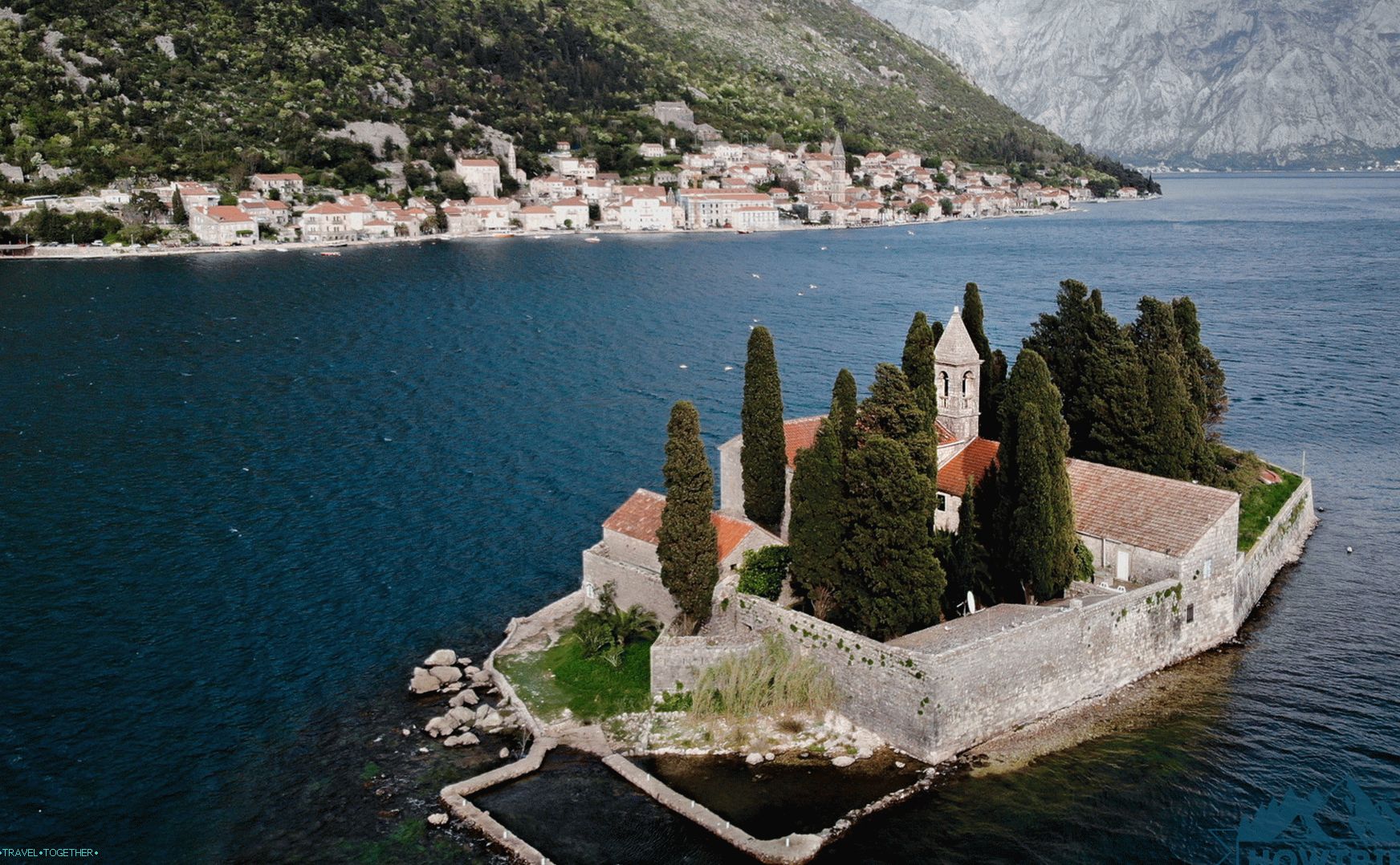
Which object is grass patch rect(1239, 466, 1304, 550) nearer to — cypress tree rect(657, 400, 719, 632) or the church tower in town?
cypress tree rect(657, 400, 719, 632)

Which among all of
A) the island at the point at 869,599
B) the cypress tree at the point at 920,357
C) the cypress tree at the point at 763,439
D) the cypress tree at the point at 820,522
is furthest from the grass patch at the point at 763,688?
the cypress tree at the point at 920,357

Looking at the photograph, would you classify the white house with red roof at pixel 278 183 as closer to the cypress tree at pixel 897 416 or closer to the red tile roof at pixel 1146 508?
the cypress tree at pixel 897 416

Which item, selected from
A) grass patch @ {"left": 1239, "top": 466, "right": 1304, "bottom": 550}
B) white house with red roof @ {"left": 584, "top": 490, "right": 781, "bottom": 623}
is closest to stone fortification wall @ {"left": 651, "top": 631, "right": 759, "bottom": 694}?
white house with red roof @ {"left": 584, "top": 490, "right": 781, "bottom": 623}

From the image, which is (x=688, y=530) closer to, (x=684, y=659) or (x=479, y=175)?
(x=684, y=659)

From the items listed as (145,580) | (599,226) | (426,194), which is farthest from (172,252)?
(145,580)
